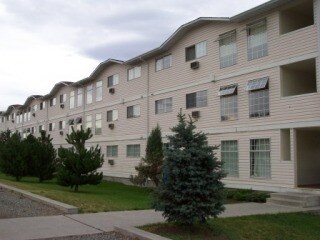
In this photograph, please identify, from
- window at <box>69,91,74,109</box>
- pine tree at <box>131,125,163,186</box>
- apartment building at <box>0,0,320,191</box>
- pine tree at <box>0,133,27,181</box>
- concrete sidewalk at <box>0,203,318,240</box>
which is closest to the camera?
concrete sidewalk at <box>0,203,318,240</box>

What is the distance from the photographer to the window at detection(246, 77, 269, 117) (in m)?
18.9

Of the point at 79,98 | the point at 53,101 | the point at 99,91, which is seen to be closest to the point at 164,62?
the point at 99,91

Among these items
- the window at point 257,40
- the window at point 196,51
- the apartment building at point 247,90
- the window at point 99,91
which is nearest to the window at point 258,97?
the apartment building at point 247,90

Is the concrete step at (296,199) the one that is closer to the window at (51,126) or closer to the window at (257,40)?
the window at (257,40)

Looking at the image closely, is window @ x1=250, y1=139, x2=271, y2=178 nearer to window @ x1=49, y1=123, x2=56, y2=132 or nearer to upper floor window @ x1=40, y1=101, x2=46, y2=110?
window @ x1=49, y1=123, x2=56, y2=132

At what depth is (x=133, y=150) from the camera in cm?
2983

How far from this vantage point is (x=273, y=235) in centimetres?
1027

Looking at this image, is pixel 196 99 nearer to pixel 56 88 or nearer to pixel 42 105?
pixel 56 88

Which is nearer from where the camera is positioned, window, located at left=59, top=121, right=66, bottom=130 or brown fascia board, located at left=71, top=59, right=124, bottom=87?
brown fascia board, located at left=71, top=59, right=124, bottom=87

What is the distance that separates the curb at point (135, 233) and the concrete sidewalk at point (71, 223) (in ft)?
1.34

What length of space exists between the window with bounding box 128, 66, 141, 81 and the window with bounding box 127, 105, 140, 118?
1.97 m

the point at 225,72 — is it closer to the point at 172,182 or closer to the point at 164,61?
the point at 164,61

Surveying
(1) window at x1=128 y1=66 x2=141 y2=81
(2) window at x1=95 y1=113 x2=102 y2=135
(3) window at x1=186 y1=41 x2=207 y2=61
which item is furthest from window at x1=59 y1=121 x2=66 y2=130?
(3) window at x1=186 y1=41 x2=207 y2=61

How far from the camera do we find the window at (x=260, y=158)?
61.4ft
